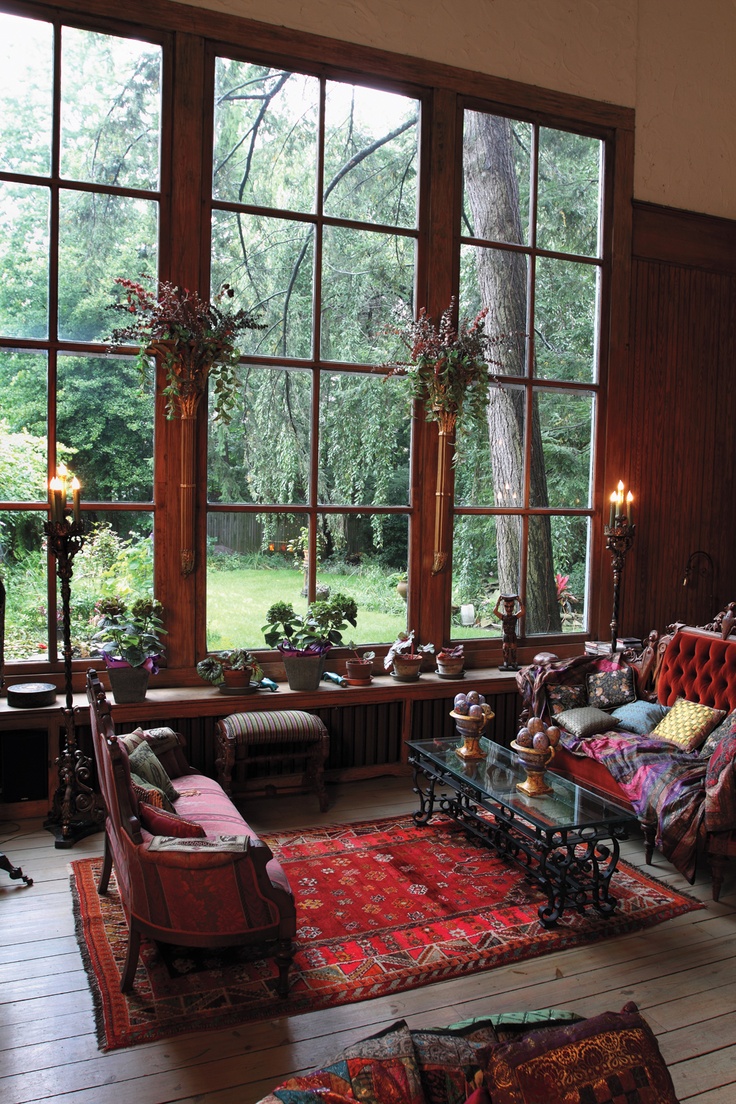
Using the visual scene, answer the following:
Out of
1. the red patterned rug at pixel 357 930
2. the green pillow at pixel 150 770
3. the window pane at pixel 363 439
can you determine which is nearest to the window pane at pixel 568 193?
the window pane at pixel 363 439

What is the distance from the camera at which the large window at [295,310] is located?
4.80 metres

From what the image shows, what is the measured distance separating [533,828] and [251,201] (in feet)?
12.8

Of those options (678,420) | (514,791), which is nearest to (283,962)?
(514,791)

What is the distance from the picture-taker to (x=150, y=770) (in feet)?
12.3

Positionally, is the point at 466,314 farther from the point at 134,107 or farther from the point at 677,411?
the point at 134,107

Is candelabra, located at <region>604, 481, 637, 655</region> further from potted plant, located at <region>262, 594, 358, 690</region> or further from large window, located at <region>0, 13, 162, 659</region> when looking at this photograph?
large window, located at <region>0, 13, 162, 659</region>

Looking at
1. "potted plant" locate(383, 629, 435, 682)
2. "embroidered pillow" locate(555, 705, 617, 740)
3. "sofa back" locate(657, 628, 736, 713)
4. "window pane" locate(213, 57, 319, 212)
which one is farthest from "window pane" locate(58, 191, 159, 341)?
"sofa back" locate(657, 628, 736, 713)

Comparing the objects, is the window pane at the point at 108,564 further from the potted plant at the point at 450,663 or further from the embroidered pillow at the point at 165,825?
the embroidered pillow at the point at 165,825

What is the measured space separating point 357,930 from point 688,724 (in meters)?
2.16

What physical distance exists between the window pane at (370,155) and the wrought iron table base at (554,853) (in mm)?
3481

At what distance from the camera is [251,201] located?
5230 millimetres

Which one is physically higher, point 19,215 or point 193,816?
point 19,215

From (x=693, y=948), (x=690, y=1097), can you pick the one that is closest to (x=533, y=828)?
(x=693, y=948)

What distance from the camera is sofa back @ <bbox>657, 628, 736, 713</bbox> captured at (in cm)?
476
